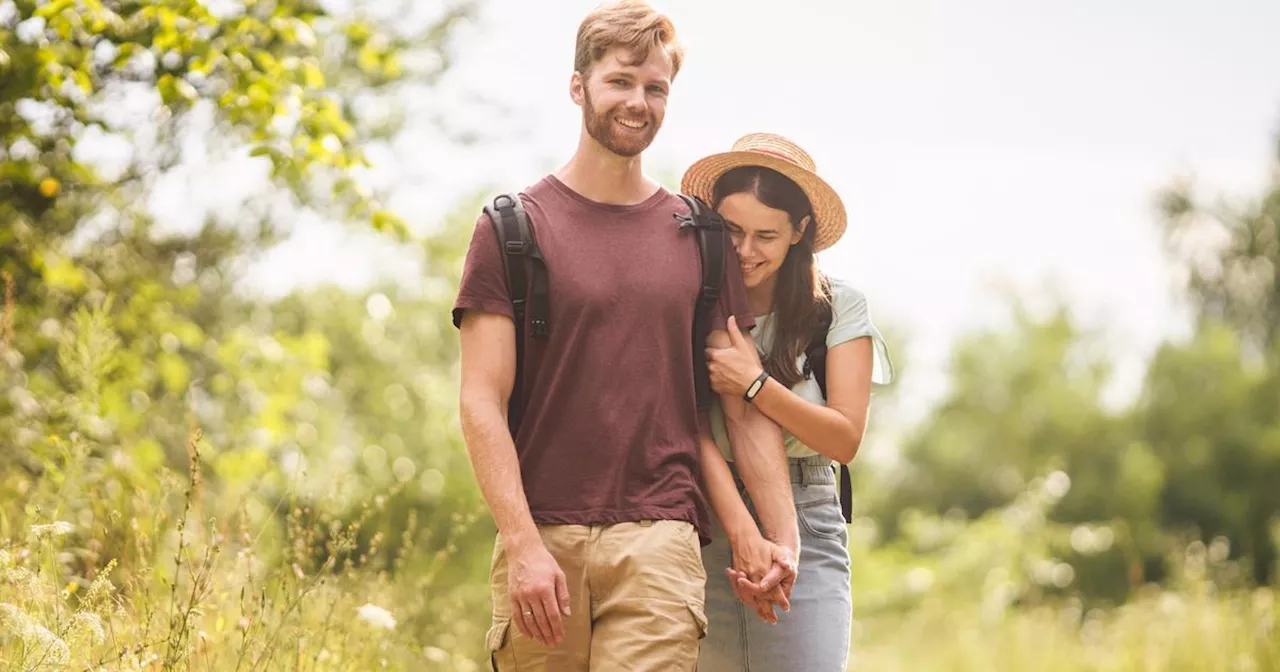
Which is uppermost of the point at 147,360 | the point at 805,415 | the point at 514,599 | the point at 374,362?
the point at 805,415

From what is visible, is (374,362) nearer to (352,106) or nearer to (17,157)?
Answer: (352,106)

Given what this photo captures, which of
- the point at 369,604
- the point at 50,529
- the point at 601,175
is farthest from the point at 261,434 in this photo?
the point at 601,175

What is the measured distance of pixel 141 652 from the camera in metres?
3.42

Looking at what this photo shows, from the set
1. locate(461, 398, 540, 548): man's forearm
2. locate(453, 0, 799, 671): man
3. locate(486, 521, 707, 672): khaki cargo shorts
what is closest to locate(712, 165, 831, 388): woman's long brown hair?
locate(453, 0, 799, 671): man

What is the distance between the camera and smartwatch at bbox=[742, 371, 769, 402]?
3564mm

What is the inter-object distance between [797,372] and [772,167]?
587mm

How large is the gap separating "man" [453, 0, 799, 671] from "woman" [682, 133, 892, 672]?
0.34m

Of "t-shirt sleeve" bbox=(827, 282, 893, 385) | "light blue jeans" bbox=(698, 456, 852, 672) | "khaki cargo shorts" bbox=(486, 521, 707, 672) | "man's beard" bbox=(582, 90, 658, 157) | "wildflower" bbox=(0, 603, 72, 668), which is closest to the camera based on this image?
"wildflower" bbox=(0, 603, 72, 668)

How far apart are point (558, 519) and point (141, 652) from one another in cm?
110

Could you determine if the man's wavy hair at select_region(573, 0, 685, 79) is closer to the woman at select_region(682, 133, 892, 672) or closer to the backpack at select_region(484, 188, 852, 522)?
the backpack at select_region(484, 188, 852, 522)

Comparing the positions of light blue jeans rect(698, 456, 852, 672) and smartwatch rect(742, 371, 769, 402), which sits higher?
smartwatch rect(742, 371, 769, 402)

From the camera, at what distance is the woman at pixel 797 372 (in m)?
3.79

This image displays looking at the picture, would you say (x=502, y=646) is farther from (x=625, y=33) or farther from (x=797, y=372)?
(x=625, y=33)

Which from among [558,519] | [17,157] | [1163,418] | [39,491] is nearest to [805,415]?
[558,519]
